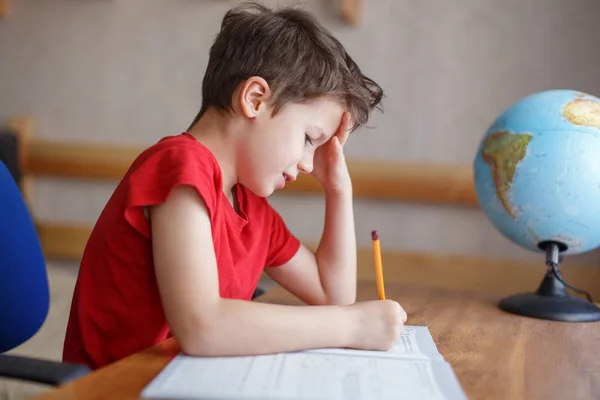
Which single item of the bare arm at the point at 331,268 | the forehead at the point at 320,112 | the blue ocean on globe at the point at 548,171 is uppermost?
the forehead at the point at 320,112

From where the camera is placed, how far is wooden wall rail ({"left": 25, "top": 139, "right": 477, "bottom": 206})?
1929 mm

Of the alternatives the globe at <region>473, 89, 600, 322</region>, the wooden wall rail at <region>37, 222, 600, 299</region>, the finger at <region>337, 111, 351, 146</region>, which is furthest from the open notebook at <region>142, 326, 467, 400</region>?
the wooden wall rail at <region>37, 222, 600, 299</region>

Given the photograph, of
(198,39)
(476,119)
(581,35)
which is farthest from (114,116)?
(581,35)

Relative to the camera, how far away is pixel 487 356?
93cm

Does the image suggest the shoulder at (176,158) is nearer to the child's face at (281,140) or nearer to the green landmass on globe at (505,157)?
the child's face at (281,140)

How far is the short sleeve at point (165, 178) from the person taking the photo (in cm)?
84

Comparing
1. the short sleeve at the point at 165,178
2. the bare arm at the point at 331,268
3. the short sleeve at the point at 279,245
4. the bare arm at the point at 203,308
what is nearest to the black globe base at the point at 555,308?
the bare arm at the point at 331,268

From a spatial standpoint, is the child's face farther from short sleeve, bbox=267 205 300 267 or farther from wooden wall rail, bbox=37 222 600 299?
wooden wall rail, bbox=37 222 600 299

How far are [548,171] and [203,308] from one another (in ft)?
2.41

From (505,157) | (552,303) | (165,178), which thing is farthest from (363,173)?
(165,178)

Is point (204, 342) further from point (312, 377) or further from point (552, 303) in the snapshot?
point (552, 303)

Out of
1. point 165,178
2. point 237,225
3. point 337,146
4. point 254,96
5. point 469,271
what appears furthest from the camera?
point 469,271

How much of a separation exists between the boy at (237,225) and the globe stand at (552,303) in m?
0.32

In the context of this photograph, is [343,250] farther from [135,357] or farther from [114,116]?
[114,116]
